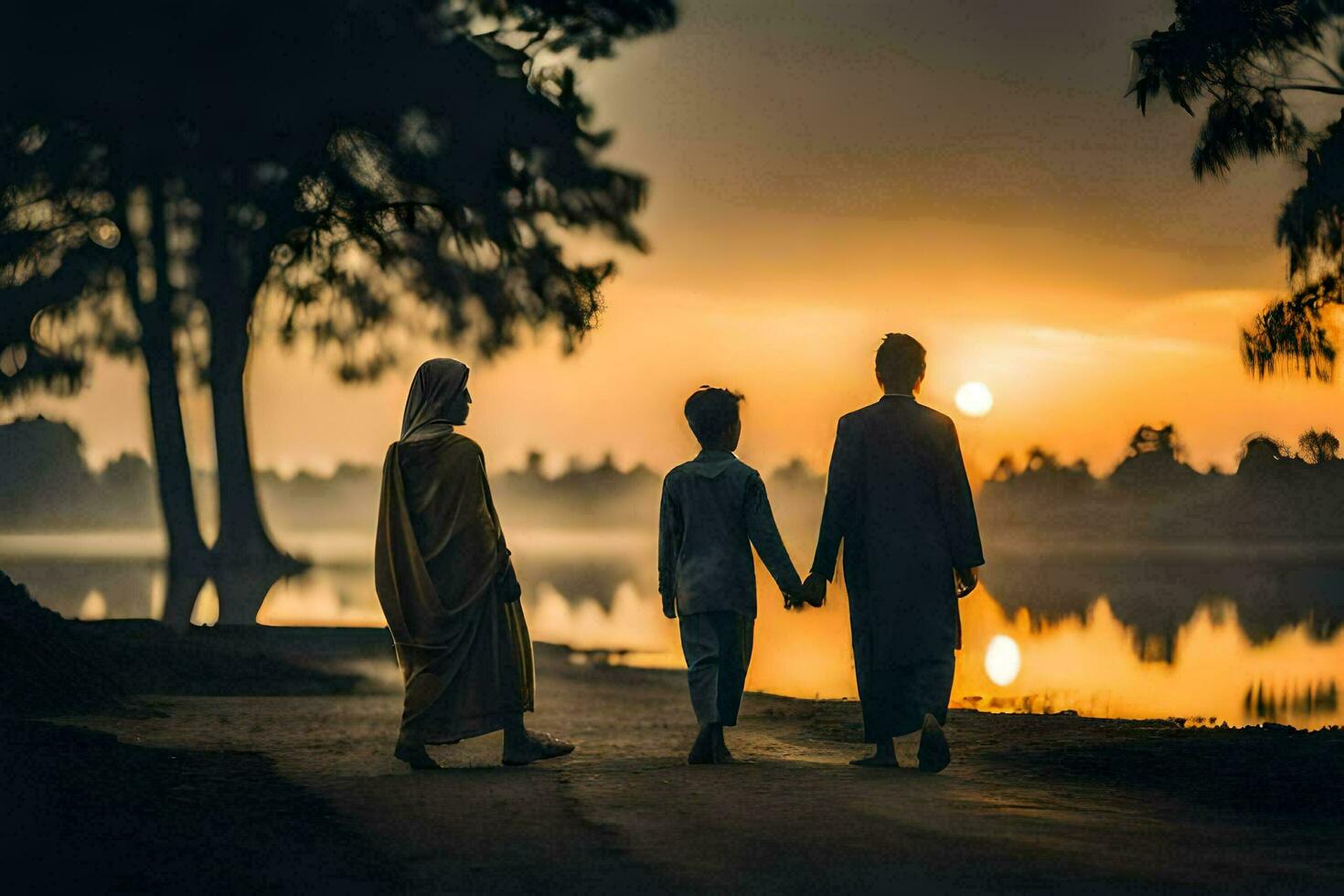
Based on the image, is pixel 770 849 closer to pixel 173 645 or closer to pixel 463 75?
pixel 173 645

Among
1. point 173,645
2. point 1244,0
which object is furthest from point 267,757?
point 1244,0

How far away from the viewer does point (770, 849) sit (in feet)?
19.5

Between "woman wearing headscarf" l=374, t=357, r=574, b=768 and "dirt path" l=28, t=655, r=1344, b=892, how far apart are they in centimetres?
32

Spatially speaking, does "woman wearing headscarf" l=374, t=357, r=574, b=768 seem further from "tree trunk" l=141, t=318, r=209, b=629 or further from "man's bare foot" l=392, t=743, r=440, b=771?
"tree trunk" l=141, t=318, r=209, b=629

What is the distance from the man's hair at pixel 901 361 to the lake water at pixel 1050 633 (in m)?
5.41

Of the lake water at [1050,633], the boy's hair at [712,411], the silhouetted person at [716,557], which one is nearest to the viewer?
the silhouetted person at [716,557]

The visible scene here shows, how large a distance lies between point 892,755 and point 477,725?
2.09 meters

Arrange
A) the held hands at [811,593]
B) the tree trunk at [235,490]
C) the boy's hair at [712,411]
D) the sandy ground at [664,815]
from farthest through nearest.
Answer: the tree trunk at [235,490] → the boy's hair at [712,411] → the held hands at [811,593] → the sandy ground at [664,815]

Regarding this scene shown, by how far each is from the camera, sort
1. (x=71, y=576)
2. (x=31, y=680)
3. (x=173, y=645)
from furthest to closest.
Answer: (x=71, y=576)
(x=173, y=645)
(x=31, y=680)

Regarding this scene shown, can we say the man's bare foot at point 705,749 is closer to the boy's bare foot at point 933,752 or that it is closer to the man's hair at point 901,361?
the boy's bare foot at point 933,752

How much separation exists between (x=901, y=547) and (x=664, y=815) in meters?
2.42

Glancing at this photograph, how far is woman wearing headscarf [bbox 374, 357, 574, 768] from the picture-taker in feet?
27.4

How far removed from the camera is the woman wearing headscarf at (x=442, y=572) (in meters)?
8.35

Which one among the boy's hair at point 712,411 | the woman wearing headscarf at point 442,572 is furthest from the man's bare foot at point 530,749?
the boy's hair at point 712,411
